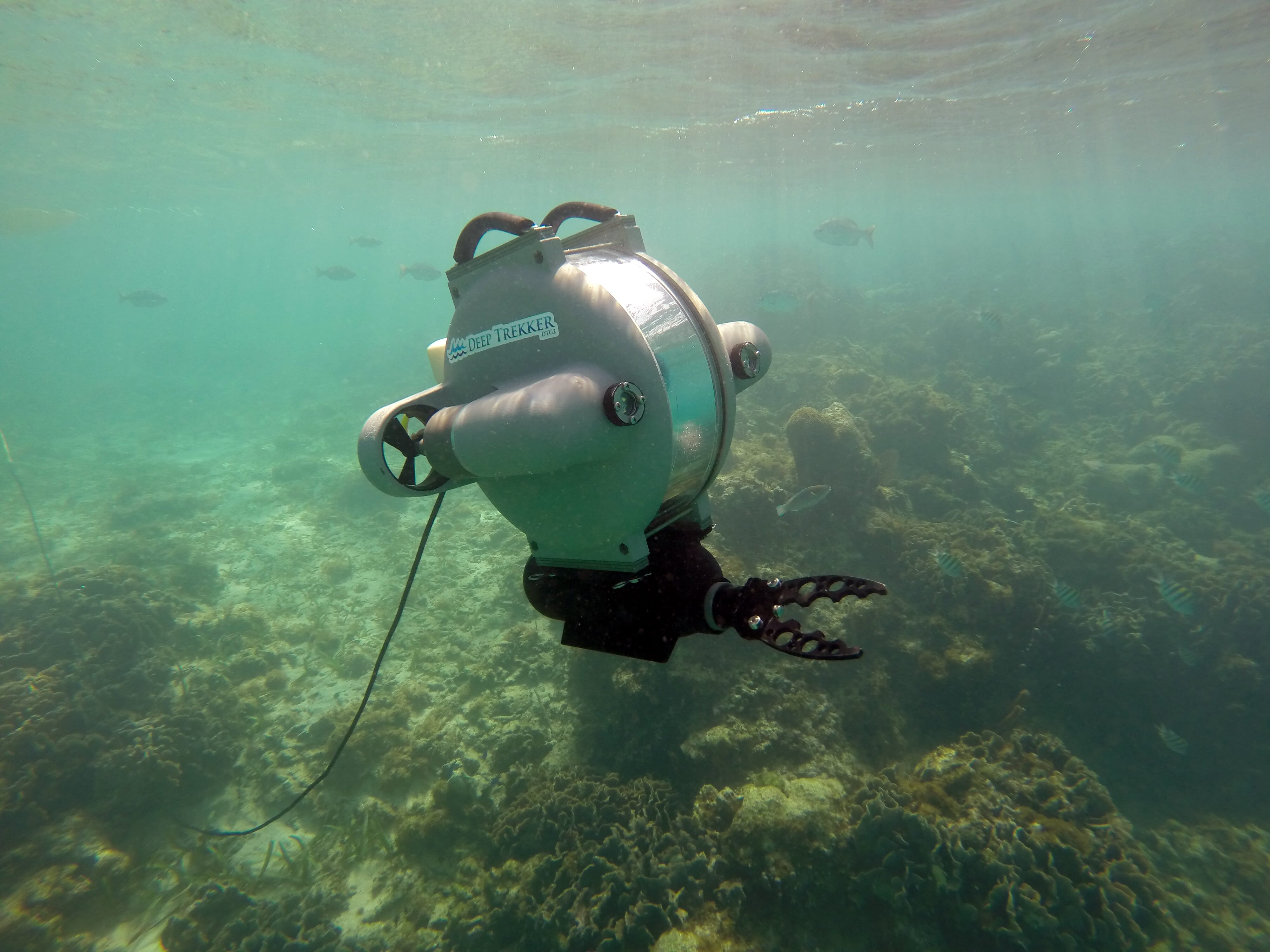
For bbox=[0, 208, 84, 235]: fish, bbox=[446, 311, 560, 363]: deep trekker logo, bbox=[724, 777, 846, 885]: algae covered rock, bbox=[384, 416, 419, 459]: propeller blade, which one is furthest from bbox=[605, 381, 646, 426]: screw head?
bbox=[0, 208, 84, 235]: fish

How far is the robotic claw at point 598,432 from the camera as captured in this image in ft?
5.90

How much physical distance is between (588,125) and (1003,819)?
95.1 ft

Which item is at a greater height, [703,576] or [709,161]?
[709,161]

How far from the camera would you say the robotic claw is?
5.90ft

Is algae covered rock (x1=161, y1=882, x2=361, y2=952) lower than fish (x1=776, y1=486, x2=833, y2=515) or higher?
lower

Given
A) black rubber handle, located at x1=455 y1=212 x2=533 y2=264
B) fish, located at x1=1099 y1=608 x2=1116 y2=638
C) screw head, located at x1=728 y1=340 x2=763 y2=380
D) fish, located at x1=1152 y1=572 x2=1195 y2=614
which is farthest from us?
fish, located at x1=1099 y1=608 x2=1116 y2=638

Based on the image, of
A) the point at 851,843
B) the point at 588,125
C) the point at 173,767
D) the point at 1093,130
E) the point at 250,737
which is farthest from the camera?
the point at 1093,130

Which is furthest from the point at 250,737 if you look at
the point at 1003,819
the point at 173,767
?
the point at 1003,819

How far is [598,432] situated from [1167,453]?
16.4 metres

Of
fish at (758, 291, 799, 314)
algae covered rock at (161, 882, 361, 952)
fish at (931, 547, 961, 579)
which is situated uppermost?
fish at (758, 291, 799, 314)

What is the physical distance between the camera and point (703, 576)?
2.16 metres

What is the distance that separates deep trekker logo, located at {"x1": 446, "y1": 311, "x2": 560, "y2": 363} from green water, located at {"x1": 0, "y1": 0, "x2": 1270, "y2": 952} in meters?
4.57

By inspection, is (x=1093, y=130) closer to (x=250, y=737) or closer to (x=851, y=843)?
(x=851, y=843)

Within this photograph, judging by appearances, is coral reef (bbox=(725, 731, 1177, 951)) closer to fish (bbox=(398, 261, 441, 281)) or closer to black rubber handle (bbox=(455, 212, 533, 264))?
black rubber handle (bbox=(455, 212, 533, 264))
